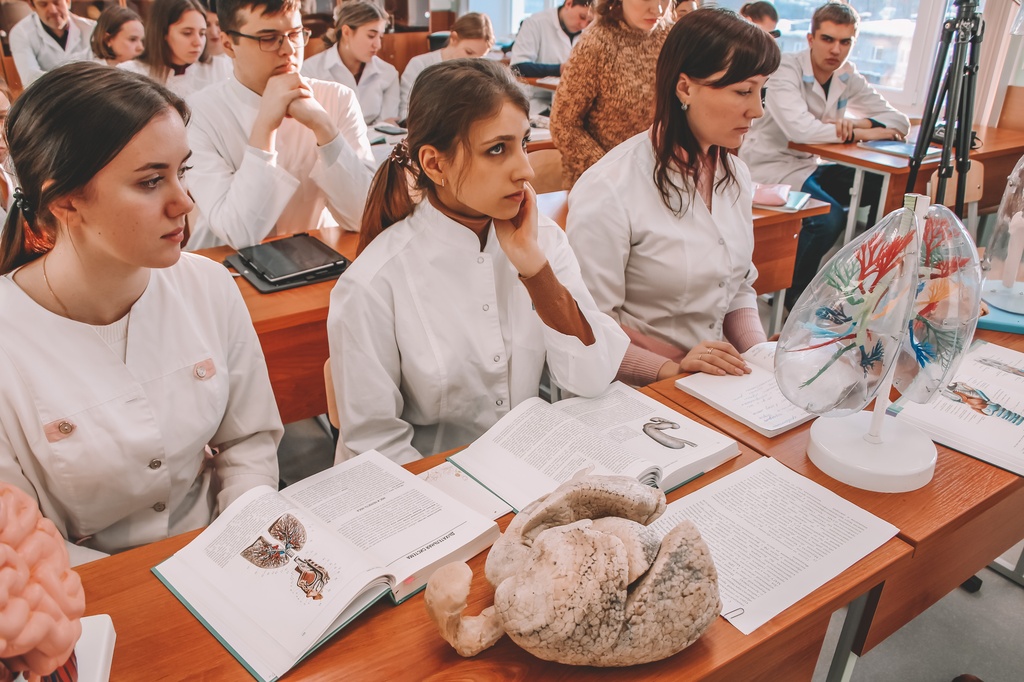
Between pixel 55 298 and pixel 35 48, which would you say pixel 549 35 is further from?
pixel 55 298

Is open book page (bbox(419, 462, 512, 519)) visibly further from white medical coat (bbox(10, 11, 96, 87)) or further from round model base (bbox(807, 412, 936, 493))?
white medical coat (bbox(10, 11, 96, 87))

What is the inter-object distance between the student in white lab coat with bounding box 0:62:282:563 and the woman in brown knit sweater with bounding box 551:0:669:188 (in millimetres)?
1563

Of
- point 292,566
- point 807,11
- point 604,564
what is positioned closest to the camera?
point 604,564

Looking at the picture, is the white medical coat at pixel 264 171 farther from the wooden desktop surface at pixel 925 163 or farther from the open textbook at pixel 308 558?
the wooden desktop surface at pixel 925 163

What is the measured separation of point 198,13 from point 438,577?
327 centimetres

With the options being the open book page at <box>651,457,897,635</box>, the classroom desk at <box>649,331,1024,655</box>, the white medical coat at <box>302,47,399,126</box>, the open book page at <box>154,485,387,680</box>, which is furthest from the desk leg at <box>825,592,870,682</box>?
the white medical coat at <box>302,47,399,126</box>

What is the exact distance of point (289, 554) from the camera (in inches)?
35.4

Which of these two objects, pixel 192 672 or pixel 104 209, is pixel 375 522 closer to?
pixel 192 672

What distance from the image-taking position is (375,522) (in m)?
0.98

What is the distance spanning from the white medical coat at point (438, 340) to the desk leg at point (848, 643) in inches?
20.7

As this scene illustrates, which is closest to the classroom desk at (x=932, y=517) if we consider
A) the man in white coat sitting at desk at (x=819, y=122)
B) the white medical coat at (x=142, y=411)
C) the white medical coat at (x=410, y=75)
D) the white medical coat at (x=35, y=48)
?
the white medical coat at (x=142, y=411)

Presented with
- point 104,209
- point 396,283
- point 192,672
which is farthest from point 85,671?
point 396,283

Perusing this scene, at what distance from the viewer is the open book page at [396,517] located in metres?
0.91

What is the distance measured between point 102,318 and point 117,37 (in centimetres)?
377
